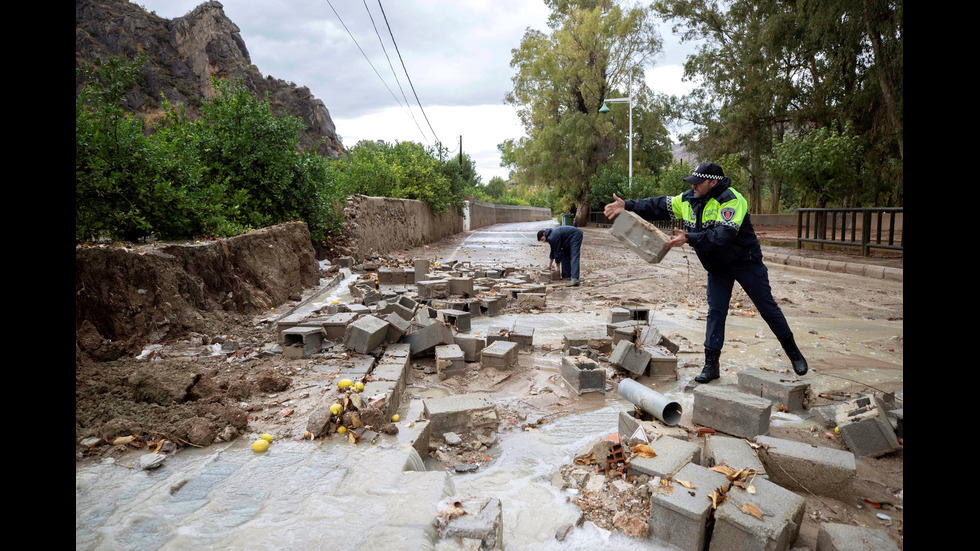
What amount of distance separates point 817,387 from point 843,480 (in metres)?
2.07

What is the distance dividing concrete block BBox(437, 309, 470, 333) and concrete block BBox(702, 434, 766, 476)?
3655 millimetres

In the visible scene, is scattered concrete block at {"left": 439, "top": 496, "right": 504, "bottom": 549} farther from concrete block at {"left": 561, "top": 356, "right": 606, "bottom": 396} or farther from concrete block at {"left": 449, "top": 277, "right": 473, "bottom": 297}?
concrete block at {"left": 449, "top": 277, "right": 473, "bottom": 297}

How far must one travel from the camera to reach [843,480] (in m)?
2.96

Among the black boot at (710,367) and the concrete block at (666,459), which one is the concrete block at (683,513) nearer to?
the concrete block at (666,459)

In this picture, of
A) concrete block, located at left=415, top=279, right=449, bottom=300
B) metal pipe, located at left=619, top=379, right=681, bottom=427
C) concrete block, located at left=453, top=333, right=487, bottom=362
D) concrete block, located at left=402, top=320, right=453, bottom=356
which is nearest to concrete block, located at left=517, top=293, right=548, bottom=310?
concrete block, located at left=415, top=279, right=449, bottom=300

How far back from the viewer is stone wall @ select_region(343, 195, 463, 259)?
45.4 feet

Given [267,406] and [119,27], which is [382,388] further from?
[119,27]

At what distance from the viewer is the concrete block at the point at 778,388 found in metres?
4.27

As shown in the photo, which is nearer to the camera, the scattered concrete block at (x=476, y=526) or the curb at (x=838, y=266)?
the scattered concrete block at (x=476, y=526)

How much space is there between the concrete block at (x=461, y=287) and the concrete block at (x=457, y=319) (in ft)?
6.60

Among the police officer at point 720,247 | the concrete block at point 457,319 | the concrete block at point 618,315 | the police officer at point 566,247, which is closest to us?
the police officer at point 720,247

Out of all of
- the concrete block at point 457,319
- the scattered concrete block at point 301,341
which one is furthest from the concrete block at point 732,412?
the scattered concrete block at point 301,341

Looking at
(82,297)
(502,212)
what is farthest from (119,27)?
(82,297)

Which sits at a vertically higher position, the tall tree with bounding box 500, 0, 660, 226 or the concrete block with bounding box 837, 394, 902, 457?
the tall tree with bounding box 500, 0, 660, 226
